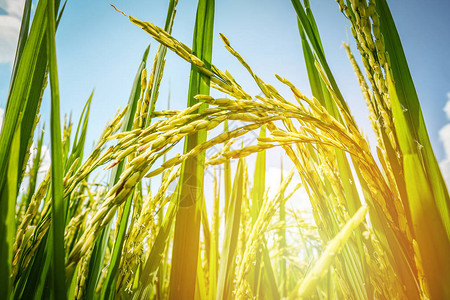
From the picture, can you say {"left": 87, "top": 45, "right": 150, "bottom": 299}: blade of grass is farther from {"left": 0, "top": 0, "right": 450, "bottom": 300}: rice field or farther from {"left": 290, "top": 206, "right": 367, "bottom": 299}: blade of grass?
{"left": 290, "top": 206, "right": 367, "bottom": 299}: blade of grass

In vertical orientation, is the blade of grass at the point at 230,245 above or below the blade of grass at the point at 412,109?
below

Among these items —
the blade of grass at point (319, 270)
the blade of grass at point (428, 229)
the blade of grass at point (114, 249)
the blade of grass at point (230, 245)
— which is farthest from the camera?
the blade of grass at point (230, 245)

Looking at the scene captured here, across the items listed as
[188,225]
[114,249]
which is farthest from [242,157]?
[114,249]

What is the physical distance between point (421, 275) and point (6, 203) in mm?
679

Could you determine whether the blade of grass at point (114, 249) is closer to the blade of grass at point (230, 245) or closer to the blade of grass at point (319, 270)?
the blade of grass at point (230, 245)

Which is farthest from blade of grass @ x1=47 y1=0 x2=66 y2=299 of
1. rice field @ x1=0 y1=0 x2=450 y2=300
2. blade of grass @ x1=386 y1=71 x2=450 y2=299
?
blade of grass @ x1=386 y1=71 x2=450 y2=299

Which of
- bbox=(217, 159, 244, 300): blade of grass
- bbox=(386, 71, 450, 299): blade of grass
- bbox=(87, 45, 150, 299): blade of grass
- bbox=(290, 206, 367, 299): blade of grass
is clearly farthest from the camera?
bbox=(217, 159, 244, 300): blade of grass

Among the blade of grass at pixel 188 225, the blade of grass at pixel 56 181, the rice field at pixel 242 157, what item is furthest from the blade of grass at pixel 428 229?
→ the blade of grass at pixel 56 181

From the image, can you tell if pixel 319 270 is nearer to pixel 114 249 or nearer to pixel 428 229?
pixel 428 229

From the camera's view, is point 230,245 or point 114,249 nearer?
point 114,249

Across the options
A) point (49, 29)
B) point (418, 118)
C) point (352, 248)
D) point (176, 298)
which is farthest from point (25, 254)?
point (418, 118)

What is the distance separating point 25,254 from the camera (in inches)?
20.6

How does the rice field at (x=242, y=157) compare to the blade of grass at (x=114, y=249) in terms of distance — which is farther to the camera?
the blade of grass at (x=114, y=249)

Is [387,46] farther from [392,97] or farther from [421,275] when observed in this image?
[421,275]
